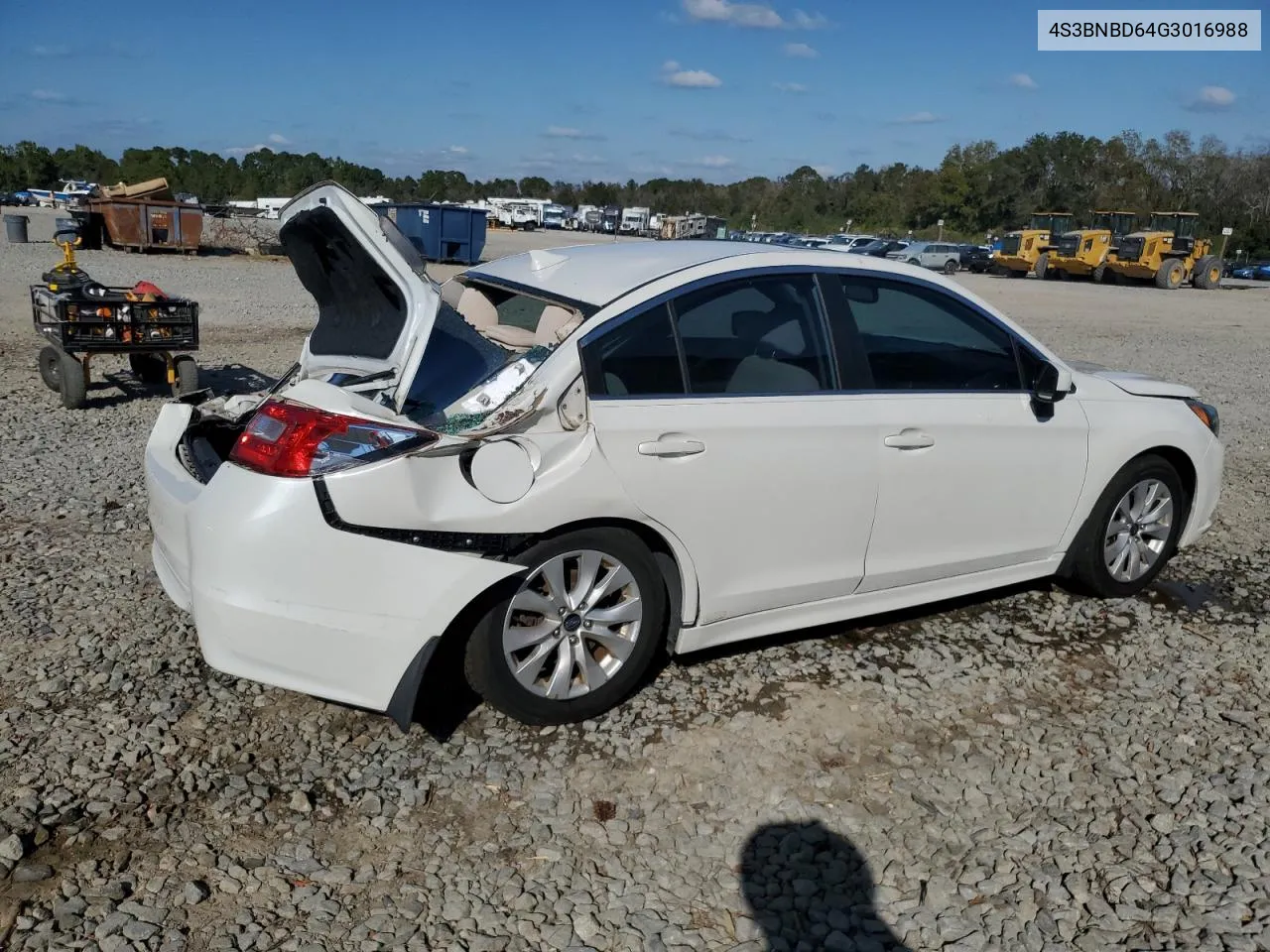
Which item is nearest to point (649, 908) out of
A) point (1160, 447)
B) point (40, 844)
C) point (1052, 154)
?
point (40, 844)

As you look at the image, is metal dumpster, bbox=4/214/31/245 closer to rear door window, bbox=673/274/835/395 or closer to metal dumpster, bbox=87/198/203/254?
metal dumpster, bbox=87/198/203/254

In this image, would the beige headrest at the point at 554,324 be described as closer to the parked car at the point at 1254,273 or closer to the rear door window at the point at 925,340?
the rear door window at the point at 925,340

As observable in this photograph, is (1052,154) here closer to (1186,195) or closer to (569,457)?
(1186,195)

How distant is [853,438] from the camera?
3896 mm

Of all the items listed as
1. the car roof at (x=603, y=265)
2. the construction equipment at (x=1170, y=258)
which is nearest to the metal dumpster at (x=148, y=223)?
the car roof at (x=603, y=265)

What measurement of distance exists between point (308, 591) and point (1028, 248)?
1556 inches

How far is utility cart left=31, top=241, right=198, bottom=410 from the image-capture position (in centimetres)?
834

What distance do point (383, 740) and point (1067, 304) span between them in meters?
25.8

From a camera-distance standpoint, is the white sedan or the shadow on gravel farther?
the white sedan

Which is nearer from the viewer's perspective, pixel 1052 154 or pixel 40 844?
pixel 40 844

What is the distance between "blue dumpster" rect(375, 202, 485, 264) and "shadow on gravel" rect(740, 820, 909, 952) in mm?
28162

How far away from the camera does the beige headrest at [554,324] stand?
3.63 metres

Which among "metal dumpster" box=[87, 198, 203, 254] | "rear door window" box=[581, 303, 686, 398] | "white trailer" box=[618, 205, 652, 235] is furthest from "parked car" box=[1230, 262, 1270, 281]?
"rear door window" box=[581, 303, 686, 398]

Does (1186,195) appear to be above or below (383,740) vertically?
above
